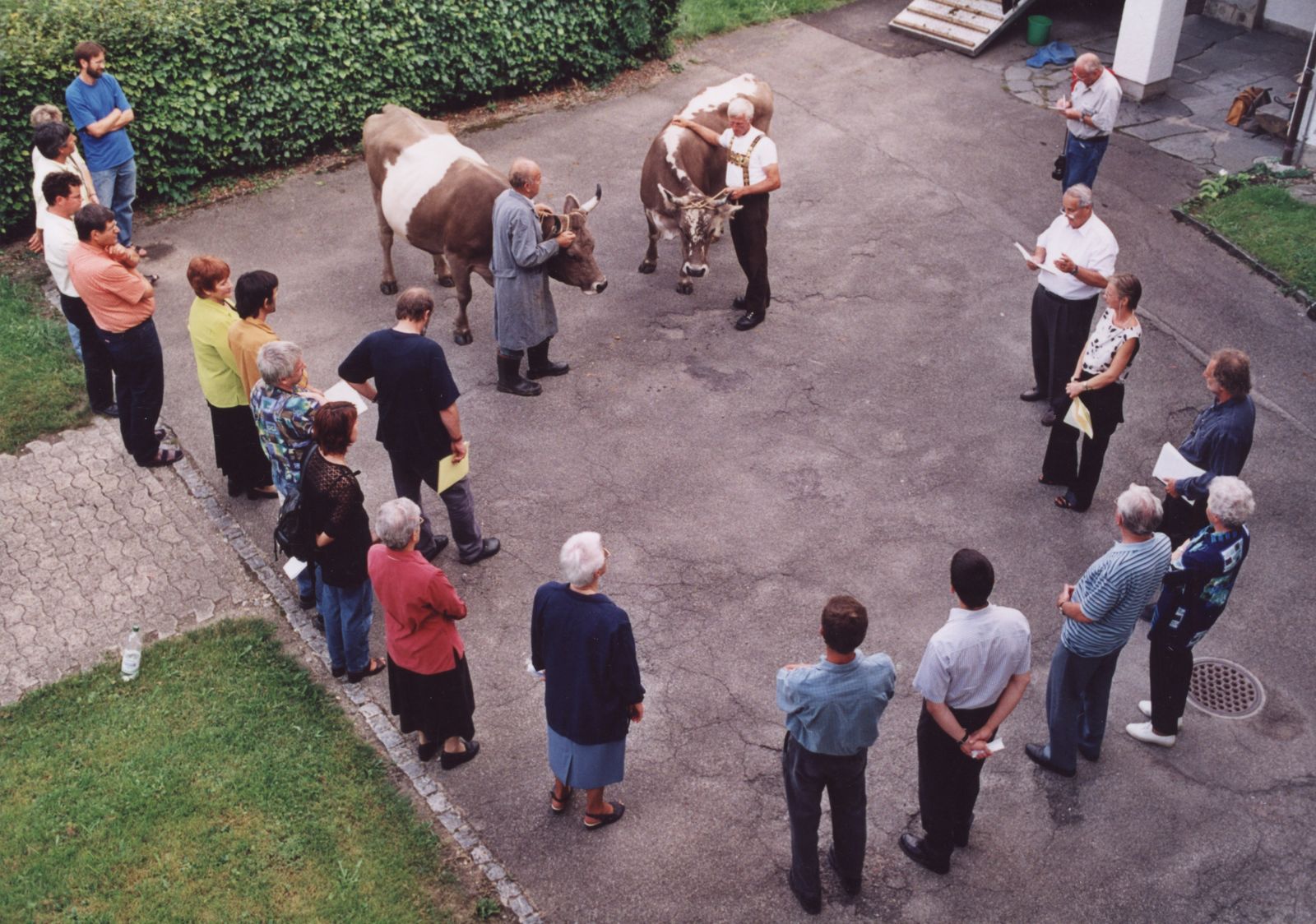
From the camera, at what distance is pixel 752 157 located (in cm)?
999

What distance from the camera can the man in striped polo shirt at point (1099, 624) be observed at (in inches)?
234

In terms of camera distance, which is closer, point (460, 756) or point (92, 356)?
point (460, 756)

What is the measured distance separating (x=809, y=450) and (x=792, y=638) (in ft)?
7.08

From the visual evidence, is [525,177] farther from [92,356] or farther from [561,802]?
[561,802]

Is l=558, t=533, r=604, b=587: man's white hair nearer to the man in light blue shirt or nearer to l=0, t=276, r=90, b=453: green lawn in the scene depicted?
the man in light blue shirt

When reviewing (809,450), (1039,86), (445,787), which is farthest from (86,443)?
(1039,86)

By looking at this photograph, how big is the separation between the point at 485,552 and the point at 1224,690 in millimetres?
4895

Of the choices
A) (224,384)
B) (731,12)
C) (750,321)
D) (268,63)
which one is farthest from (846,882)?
(731,12)

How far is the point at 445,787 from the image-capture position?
6711 millimetres

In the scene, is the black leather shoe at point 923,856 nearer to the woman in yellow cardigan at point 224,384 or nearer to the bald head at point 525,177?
the woman in yellow cardigan at point 224,384

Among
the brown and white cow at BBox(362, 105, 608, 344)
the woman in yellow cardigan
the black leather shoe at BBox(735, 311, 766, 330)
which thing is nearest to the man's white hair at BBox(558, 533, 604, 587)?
the woman in yellow cardigan

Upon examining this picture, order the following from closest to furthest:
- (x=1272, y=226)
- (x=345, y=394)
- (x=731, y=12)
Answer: (x=345, y=394) < (x=1272, y=226) < (x=731, y=12)

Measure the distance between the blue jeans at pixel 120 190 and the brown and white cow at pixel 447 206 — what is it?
2443 millimetres

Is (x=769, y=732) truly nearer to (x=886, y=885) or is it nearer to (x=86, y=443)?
(x=886, y=885)
